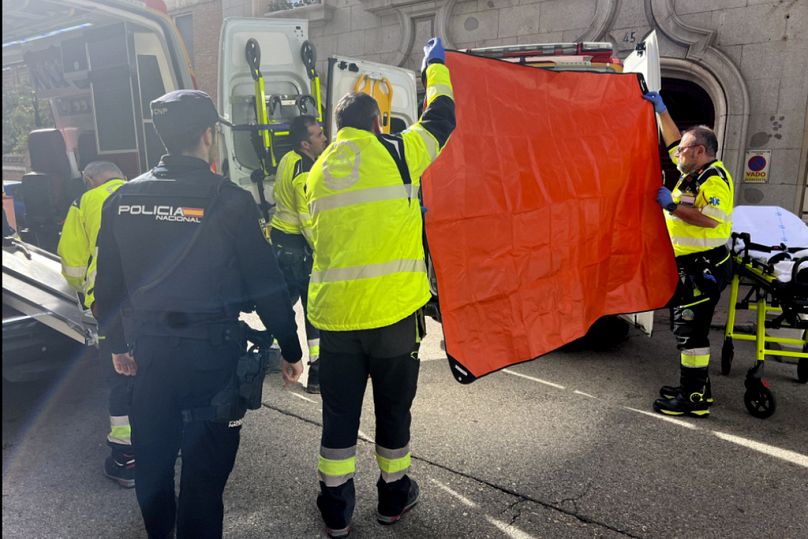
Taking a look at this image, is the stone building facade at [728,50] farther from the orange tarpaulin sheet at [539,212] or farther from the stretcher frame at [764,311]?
the orange tarpaulin sheet at [539,212]

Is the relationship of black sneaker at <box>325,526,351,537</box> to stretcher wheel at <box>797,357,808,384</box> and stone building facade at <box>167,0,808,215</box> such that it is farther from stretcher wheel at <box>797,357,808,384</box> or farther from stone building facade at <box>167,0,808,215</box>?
stone building facade at <box>167,0,808,215</box>

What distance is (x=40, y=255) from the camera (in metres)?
4.62

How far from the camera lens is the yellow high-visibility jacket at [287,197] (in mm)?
4488

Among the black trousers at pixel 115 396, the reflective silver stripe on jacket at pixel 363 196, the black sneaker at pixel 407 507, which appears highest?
the reflective silver stripe on jacket at pixel 363 196

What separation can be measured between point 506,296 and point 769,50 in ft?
22.2

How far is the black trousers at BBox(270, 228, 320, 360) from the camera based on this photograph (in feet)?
15.0

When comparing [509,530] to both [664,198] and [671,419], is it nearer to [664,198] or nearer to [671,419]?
[671,419]

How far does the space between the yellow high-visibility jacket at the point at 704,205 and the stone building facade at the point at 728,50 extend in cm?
463

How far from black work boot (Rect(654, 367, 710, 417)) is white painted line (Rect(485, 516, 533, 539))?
1.82 m

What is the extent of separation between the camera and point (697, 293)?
411 centimetres

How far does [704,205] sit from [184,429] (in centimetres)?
357

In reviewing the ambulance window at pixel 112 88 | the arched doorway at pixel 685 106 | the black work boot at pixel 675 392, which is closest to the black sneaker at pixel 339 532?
the black work boot at pixel 675 392

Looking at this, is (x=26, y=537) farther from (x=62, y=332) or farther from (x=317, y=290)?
(x=317, y=290)

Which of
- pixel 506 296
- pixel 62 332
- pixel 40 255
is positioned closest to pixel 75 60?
pixel 40 255
